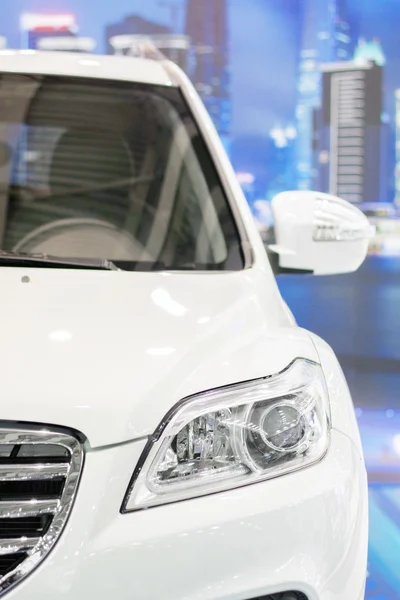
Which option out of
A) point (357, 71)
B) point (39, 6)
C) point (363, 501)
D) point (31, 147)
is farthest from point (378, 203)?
point (363, 501)

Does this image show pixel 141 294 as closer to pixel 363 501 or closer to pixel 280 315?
pixel 280 315

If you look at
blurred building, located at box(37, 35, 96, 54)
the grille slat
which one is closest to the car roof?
the grille slat

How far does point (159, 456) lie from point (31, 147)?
1695 millimetres

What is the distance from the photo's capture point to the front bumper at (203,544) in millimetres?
878

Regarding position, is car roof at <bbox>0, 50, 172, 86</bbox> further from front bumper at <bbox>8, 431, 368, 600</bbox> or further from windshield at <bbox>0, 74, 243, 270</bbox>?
front bumper at <bbox>8, 431, 368, 600</bbox>

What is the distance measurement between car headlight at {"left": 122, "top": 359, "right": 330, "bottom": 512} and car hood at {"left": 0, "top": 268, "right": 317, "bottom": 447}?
0.02m

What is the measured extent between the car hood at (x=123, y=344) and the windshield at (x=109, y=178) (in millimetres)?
255

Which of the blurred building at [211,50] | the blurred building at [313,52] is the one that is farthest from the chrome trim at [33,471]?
the blurred building at [313,52]

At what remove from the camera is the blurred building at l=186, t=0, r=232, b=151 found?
509cm

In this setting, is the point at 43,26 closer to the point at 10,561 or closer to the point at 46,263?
the point at 46,263

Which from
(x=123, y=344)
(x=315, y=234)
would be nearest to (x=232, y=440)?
(x=123, y=344)

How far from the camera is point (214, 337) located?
1.14 metres

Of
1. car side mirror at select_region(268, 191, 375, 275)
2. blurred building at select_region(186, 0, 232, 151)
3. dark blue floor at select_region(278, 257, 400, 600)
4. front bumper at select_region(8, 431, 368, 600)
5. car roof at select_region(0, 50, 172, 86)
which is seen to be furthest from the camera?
blurred building at select_region(186, 0, 232, 151)

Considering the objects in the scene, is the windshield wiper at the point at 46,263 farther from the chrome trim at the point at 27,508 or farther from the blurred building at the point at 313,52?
the blurred building at the point at 313,52
